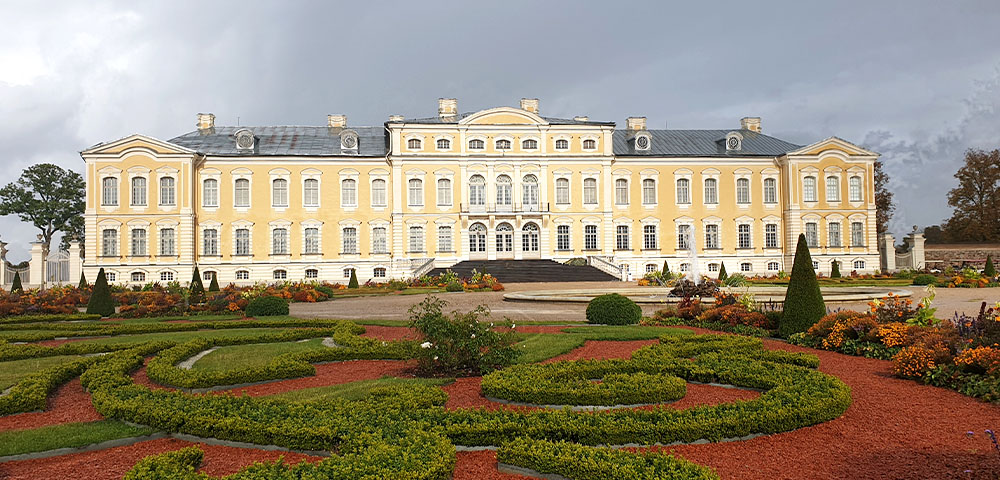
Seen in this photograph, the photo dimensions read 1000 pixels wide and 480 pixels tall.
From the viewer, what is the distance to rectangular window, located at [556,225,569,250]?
35406 millimetres

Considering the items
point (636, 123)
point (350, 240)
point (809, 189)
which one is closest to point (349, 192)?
point (350, 240)

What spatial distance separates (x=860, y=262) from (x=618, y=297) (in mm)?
30244

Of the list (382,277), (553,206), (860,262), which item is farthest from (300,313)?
(860,262)

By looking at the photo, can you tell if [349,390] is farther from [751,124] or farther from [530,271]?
[751,124]

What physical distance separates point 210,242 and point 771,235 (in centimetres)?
3052

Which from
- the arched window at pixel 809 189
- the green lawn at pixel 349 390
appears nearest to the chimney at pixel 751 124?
the arched window at pixel 809 189

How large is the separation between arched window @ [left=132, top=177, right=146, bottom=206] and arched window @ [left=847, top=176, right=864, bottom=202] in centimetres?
3751

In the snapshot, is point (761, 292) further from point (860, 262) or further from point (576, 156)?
point (860, 262)

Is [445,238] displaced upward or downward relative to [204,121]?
downward

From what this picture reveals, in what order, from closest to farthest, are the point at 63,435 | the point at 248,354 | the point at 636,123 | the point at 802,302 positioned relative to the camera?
the point at 63,435 < the point at 248,354 < the point at 802,302 < the point at 636,123

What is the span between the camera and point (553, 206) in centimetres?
3531

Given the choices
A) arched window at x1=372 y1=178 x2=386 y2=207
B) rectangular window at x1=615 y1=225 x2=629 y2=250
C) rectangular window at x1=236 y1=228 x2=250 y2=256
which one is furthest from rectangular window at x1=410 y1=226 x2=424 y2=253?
rectangular window at x1=615 y1=225 x2=629 y2=250

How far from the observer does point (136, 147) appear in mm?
32375

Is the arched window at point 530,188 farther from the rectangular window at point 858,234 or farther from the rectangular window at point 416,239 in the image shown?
the rectangular window at point 858,234
